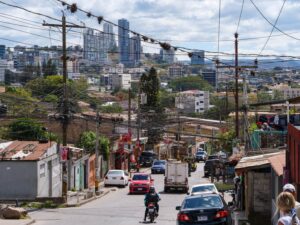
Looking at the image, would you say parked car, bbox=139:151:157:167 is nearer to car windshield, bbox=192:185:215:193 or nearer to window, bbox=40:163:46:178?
window, bbox=40:163:46:178

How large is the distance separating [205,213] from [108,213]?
12.5 meters

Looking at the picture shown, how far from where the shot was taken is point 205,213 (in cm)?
2153

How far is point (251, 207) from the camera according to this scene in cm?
2950

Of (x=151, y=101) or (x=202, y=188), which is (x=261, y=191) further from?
(x=151, y=101)

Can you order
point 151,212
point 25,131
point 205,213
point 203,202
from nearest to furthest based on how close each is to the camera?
point 205,213
point 203,202
point 151,212
point 25,131

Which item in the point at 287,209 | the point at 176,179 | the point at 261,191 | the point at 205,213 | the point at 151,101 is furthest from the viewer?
the point at 151,101

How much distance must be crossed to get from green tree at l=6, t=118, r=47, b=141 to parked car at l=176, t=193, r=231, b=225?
167 feet

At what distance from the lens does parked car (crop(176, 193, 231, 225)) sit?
21.5 metres

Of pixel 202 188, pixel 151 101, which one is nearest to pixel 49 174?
pixel 202 188

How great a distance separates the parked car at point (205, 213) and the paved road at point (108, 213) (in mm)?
6876

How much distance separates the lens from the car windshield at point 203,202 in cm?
2200

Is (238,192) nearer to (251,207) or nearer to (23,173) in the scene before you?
(251,207)

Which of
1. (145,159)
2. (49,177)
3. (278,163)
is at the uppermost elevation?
(278,163)

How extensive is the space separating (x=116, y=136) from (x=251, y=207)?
52947 mm
